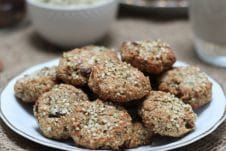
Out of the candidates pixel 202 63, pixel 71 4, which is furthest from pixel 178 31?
pixel 71 4

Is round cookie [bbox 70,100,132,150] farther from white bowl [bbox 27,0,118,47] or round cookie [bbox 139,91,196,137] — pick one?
white bowl [bbox 27,0,118,47]

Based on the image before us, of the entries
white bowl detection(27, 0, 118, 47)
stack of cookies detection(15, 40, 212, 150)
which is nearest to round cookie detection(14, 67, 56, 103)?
stack of cookies detection(15, 40, 212, 150)

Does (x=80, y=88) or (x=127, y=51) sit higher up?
(x=127, y=51)

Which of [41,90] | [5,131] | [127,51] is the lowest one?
[5,131]

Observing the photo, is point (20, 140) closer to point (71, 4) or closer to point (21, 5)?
point (71, 4)

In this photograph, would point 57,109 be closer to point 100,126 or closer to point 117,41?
point 100,126

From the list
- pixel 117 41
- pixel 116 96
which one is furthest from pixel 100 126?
pixel 117 41

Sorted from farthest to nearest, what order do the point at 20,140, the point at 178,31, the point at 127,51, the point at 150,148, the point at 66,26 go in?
the point at 178,31, the point at 66,26, the point at 127,51, the point at 20,140, the point at 150,148
